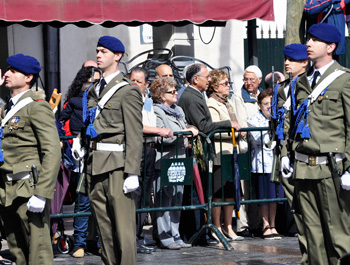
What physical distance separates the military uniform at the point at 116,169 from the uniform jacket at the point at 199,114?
3111 millimetres

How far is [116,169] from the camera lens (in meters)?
7.29

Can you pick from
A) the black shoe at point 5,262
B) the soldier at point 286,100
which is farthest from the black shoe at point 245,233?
the black shoe at point 5,262

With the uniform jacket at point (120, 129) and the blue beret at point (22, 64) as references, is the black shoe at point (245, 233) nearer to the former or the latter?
the uniform jacket at point (120, 129)

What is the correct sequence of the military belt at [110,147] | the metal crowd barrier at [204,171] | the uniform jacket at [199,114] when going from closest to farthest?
the military belt at [110,147]
the metal crowd barrier at [204,171]
the uniform jacket at [199,114]

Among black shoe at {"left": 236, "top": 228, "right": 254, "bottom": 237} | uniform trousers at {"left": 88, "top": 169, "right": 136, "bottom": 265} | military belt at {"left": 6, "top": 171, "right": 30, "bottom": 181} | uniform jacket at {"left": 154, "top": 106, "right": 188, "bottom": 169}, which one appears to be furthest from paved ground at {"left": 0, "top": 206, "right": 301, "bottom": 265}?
military belt at {"left": 6, "top": 171, "right": 30, "bottom": 181}

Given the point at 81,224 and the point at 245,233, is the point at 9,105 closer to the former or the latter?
the point at 81,224

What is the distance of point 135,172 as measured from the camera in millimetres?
7227

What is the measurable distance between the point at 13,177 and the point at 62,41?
9818mm

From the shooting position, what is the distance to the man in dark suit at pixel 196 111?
10516mm

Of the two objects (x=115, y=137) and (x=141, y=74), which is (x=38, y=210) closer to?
(x=115, y=137)

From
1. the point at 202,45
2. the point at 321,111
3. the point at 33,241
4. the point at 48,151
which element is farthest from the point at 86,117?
the point at 202,45

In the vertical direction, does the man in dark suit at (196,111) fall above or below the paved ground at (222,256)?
above

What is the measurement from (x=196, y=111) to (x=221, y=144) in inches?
19.9

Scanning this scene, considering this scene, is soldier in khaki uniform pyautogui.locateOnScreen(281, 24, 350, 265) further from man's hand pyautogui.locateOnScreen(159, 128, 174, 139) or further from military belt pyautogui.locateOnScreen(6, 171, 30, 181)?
man's hand pyautogui.locateOnScreen(159, 128, 174, 139)
